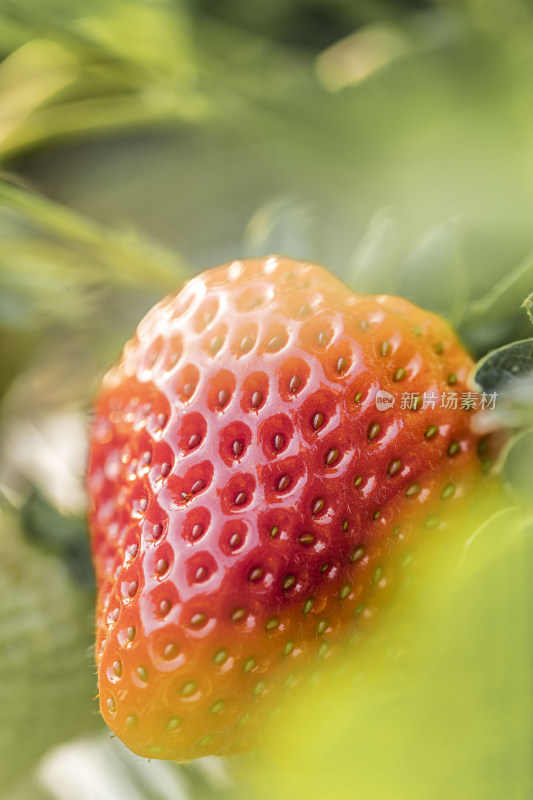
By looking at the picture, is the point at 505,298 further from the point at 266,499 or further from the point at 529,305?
the point at 266,499

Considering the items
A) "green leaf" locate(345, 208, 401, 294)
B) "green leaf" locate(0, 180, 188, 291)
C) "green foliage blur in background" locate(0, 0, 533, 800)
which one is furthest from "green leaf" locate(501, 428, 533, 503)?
"green leaf" locate(0, 180, 188, 291)

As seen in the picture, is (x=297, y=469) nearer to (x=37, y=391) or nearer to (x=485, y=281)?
(x=485, y=281)

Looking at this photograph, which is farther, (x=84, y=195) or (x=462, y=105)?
(x=84, y=195)

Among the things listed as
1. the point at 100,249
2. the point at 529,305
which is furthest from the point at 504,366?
the point at 100,249

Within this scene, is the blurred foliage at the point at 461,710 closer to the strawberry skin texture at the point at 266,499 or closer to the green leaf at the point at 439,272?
the strawberry skin texture at the point at 266,499

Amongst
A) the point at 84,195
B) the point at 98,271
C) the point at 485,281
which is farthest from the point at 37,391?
the point at 485,281
